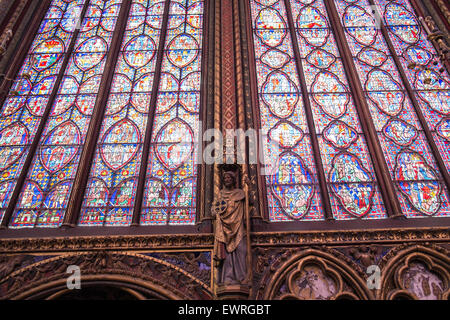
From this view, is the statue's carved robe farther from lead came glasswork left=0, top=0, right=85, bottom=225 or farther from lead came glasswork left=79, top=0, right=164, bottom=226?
lead came glasswork left=0, top=0, right=85, bottom=225

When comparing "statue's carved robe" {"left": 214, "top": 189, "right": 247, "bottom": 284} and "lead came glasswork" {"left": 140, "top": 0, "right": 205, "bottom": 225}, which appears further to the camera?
"lead came glasswork" {"left": 140, "top": 0, "right": 205, "bottom": 225}

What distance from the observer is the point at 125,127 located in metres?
7.77

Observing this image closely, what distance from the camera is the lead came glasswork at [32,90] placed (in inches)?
287

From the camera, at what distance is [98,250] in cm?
601

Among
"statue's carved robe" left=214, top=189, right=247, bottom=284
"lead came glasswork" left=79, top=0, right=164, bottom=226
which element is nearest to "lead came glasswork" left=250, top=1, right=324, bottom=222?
"statue's carved robe" left=214, top=189, right=247, bottom=284

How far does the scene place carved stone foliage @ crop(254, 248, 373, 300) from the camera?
18.5ft

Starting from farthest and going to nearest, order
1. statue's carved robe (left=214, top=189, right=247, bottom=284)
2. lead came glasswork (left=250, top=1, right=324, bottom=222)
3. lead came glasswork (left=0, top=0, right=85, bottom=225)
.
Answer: lead came glasswork (left=0, top=0, right=85, bottom=225), lead came glasswork (left=250, top=1, right=324, bottom=222), statue's carved robe (left=214, top=189, right=247, bottom=284)

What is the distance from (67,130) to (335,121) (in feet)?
19.2

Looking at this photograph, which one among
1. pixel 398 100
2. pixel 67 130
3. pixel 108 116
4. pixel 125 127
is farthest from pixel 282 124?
pixel 67 130

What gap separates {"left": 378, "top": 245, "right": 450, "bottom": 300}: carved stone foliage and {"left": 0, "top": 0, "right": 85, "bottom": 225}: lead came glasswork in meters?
6.43

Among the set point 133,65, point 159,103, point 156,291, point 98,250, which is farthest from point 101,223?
point 133,65

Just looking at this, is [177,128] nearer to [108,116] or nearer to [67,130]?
[108,116]

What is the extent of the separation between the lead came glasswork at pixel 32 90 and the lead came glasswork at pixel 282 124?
4.72m
